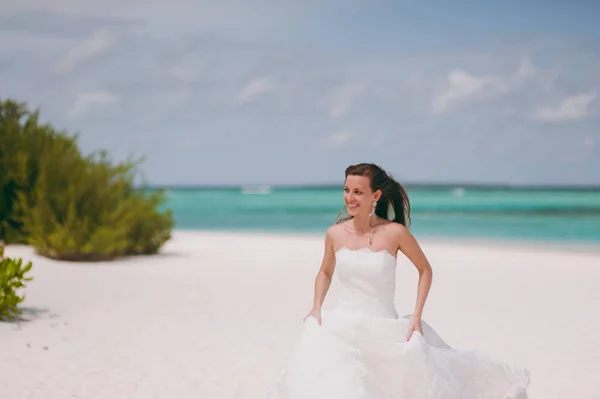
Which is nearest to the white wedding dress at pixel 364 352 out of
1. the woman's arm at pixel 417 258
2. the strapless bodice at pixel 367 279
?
the strapless bodice at pixel 367 279

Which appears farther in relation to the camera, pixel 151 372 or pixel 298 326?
pixel 298 326

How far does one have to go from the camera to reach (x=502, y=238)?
31.3 meters

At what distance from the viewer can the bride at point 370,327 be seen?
15.0 ft

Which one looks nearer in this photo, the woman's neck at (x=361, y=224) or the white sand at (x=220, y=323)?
the woman's neck at (x=361, y=224)

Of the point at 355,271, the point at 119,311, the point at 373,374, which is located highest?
the point at 355,271

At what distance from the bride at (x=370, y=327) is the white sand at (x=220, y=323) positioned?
1.86m

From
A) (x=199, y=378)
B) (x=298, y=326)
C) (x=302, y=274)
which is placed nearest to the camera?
(x=199, y=378)

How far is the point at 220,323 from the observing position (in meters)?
9.59

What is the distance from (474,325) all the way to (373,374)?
5390mm

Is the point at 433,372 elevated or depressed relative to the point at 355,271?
depressed

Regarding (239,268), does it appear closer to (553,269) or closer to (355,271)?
(553,269)

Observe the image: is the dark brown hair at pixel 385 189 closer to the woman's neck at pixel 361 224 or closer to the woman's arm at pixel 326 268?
the woman's neck at pixel 361 224

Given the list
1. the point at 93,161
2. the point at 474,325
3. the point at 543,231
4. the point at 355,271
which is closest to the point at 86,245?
the point at 93,161

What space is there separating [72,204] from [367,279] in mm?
12348
